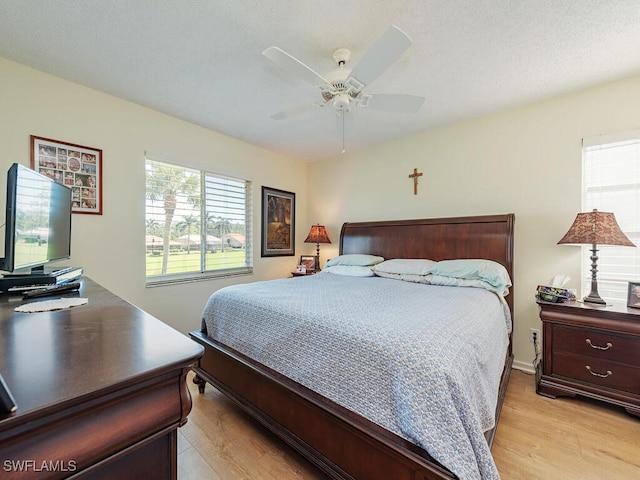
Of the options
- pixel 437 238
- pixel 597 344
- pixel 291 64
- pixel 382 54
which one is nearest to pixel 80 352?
pixel 291 64

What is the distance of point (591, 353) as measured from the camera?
6.61ft

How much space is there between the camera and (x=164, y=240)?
293 cm

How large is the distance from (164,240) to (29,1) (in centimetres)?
194

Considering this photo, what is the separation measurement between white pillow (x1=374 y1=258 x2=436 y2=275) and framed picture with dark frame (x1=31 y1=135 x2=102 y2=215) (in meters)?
2.78

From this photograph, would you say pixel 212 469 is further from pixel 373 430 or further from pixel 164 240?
pixel 164 240

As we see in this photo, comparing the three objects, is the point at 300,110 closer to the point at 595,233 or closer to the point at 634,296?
the point at 595,233

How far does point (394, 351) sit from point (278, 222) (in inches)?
125

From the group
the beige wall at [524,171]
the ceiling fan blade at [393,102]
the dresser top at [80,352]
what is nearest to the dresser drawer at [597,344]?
the beige wall at [524,171]

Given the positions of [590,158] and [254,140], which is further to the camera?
[254,140]

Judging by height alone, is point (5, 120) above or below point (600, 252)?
above

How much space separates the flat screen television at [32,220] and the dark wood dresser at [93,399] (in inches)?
18.9

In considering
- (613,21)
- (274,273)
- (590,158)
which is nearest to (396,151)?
(590,158)

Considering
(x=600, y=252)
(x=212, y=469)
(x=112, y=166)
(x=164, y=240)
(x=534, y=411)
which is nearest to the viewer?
(x=212, y=469)

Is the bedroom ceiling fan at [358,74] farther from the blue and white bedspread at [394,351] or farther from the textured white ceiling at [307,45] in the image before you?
the blue and white bedspread at [394,351]
